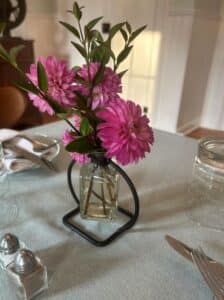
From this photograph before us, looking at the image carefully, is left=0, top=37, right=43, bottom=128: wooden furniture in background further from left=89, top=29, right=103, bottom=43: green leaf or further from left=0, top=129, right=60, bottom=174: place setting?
left=89, top=29, right=103, bottom=43: green leaf

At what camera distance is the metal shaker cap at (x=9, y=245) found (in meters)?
0.44

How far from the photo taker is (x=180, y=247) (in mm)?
504

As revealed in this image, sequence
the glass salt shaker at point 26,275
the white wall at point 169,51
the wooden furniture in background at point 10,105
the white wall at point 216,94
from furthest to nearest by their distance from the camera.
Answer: the white wall at point 216,94 → the white wall at point 169,51 → the wooden furniture in background at point 10,105 → the glass salt shaker at point 26,275

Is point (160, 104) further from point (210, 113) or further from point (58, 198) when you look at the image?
point (58, 198)

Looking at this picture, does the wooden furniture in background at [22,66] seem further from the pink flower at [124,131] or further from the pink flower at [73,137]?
the pink flower at [124,131]

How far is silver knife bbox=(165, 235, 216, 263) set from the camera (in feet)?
1.59

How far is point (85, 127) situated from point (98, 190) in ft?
0.50

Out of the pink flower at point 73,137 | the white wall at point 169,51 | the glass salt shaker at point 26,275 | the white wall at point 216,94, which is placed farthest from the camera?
the white wall at point 216,94

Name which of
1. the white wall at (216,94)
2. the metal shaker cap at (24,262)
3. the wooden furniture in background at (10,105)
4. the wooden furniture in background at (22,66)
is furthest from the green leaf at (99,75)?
the white wall at (216,94)

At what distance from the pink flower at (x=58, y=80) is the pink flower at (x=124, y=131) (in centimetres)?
7

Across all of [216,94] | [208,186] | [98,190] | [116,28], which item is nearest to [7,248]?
[98,190]

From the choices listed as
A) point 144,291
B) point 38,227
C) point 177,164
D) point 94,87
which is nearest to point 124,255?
point 144,291

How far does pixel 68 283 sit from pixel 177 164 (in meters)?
0.50

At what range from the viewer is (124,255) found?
1.62 ft
